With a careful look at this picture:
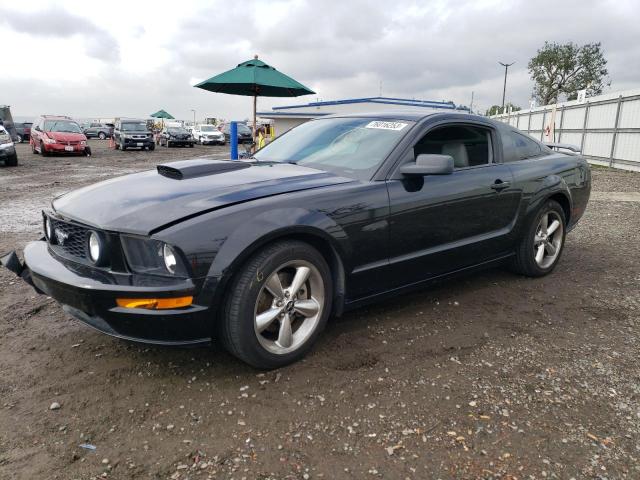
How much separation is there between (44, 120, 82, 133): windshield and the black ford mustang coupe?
19.3 m

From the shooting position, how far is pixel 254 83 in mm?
9359

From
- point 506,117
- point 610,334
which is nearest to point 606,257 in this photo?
point 610,334

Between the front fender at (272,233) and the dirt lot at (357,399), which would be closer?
the dirt lot at (357,399)

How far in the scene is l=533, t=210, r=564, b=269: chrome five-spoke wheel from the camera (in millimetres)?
4291

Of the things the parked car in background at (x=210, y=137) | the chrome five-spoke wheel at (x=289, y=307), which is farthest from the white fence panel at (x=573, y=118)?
the parked car in background at (x=210, y=137)

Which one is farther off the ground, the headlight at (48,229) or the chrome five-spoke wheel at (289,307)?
the headlight at (48,229)

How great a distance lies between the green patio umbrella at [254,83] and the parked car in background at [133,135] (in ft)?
56.7

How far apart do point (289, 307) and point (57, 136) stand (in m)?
20.3

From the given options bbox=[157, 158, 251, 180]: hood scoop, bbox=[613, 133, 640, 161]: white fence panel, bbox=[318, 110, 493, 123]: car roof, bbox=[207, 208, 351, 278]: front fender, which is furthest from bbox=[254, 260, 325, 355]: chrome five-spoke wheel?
bbox=[613, 133, 640, 161]: white fence panel

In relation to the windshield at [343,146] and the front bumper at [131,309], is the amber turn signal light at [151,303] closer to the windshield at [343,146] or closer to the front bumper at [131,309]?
the front bumper at [131,309]

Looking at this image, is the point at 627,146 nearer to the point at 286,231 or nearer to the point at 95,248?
the point at 286,231

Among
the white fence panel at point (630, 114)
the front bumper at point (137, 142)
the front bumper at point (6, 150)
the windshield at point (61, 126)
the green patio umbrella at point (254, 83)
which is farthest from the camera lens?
the front bumper at point (137, 142)

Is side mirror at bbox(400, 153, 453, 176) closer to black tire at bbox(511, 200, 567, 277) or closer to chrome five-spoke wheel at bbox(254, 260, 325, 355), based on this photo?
chrome five-spoke wheel at bbox(254, 260, 325, 355)

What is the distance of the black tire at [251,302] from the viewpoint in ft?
7.99
